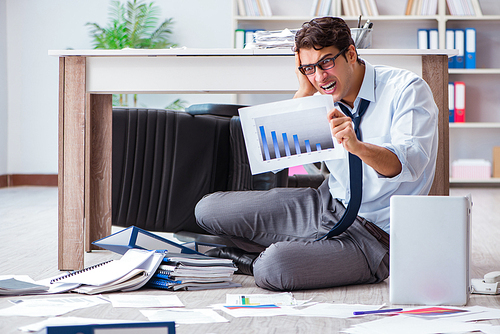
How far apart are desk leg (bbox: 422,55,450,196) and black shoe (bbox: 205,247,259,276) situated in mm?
521

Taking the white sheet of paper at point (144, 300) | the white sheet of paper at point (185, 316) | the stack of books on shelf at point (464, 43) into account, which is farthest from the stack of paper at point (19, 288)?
the stack of books on shelf at point (464, 43)

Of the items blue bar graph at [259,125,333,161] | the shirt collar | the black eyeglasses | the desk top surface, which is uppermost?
the desk top surface

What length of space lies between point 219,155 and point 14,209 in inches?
58.9

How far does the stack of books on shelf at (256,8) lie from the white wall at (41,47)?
1.08 ft

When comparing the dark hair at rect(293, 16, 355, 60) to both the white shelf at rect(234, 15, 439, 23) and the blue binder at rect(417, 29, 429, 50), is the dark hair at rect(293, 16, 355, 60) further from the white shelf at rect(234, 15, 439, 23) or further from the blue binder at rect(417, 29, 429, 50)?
the blue binder at rect(417, 29, 429, 50)

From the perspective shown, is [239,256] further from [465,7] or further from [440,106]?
[465,7]

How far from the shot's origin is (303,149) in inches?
49.0

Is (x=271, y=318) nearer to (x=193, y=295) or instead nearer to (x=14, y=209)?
(x=193, y=295)

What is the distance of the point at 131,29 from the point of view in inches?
170

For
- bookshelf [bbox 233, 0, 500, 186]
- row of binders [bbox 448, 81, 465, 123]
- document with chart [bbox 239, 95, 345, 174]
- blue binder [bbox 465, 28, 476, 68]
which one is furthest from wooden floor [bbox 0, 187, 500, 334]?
blue binder [bbox 465, 28, 476, 68]

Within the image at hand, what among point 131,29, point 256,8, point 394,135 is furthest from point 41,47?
point 394,135

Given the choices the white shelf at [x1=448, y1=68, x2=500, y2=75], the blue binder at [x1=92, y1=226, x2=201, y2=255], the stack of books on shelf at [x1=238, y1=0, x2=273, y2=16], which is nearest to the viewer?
the blue binder at [x1=92, y1=226, x2=201, y2=255]

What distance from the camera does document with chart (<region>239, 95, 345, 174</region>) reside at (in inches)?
48.0

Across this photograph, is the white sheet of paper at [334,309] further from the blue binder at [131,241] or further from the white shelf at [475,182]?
the white shelf at [475,182]
